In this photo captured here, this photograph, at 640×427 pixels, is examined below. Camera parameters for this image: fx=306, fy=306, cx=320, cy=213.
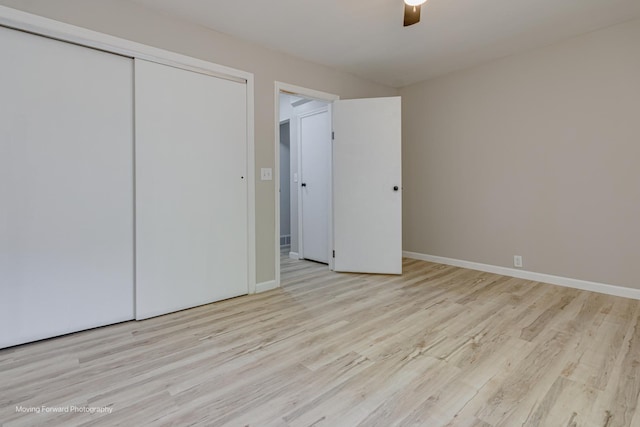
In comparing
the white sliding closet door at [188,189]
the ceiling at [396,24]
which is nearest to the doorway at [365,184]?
the ceiling at [396,24]

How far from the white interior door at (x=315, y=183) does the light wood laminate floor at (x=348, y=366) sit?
1.48m

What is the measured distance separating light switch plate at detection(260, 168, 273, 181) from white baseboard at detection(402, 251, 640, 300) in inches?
95.9

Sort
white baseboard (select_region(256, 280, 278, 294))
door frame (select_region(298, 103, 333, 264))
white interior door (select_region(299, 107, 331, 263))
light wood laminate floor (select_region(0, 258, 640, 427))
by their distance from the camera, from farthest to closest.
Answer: white interior door (select_region(299, 107, 331, 263))
door frame (select_region(298, 103, 333, 264))
white baseboard (select_region(256, 280, 278, 294))
light wood laminate floor (select_region(0, 258, 640, 427))

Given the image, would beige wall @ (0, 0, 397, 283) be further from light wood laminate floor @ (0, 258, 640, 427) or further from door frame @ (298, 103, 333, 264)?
light wood laminate floor @ (0, 258, 640, 427)

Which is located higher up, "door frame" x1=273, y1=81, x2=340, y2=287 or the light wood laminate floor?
"door frame" x1=273, y1=81, x2=340, y2=287

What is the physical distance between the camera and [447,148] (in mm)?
3895

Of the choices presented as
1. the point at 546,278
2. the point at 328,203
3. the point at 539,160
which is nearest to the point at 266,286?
the point at 328,203

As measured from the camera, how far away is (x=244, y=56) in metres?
2.79

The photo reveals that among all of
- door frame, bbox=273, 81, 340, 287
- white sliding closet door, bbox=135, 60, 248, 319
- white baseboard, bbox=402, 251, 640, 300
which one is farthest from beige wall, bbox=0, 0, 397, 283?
white baseboard, bbox=402, 251, 640, 300

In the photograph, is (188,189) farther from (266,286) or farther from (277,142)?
(266,286)

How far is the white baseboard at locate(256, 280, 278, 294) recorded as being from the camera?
115 inches

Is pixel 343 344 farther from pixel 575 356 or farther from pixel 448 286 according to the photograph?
pixel 448 286

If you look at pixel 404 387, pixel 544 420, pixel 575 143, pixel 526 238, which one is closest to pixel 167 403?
pixel 404 387

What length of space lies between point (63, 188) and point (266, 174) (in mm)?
1519
